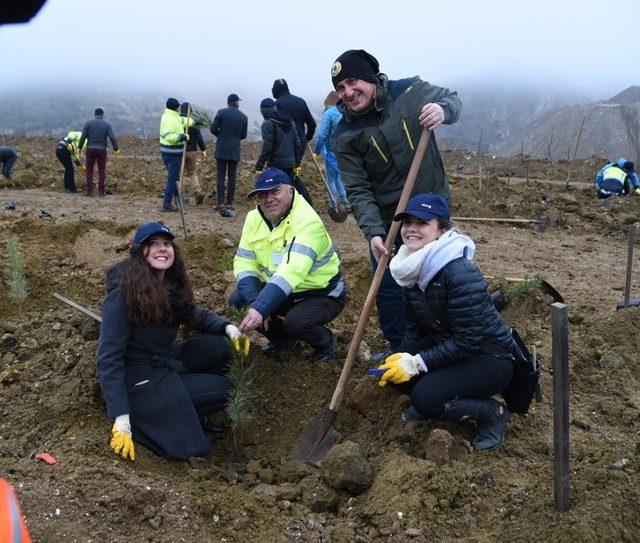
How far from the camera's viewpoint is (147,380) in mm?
3393

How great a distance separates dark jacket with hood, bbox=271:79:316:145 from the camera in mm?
7551

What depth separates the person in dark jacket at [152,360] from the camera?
319cm

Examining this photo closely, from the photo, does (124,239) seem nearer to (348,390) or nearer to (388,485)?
(348,390)

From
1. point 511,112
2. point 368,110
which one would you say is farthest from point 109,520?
point 511,112

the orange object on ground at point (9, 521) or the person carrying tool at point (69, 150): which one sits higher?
the orange object on ground at point (9, 521)

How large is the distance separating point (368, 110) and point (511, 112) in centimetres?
5482

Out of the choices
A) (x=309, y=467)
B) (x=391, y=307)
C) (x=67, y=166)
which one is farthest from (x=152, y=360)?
(x=67, y=166)

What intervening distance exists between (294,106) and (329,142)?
0.64 m

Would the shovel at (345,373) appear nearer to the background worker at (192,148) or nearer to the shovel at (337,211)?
the shovel at (337,211)

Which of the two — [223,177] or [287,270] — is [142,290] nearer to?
[287,270]

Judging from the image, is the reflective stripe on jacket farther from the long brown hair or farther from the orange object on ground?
the orange object on ground

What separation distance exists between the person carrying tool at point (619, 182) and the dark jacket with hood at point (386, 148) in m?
8.03

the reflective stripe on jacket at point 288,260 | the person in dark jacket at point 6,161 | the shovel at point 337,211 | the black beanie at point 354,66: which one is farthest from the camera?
the person in dark jacket at point 6,161

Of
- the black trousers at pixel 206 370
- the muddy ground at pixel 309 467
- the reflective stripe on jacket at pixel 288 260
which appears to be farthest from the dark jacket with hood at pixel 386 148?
the black trousers at pixel 206 370
